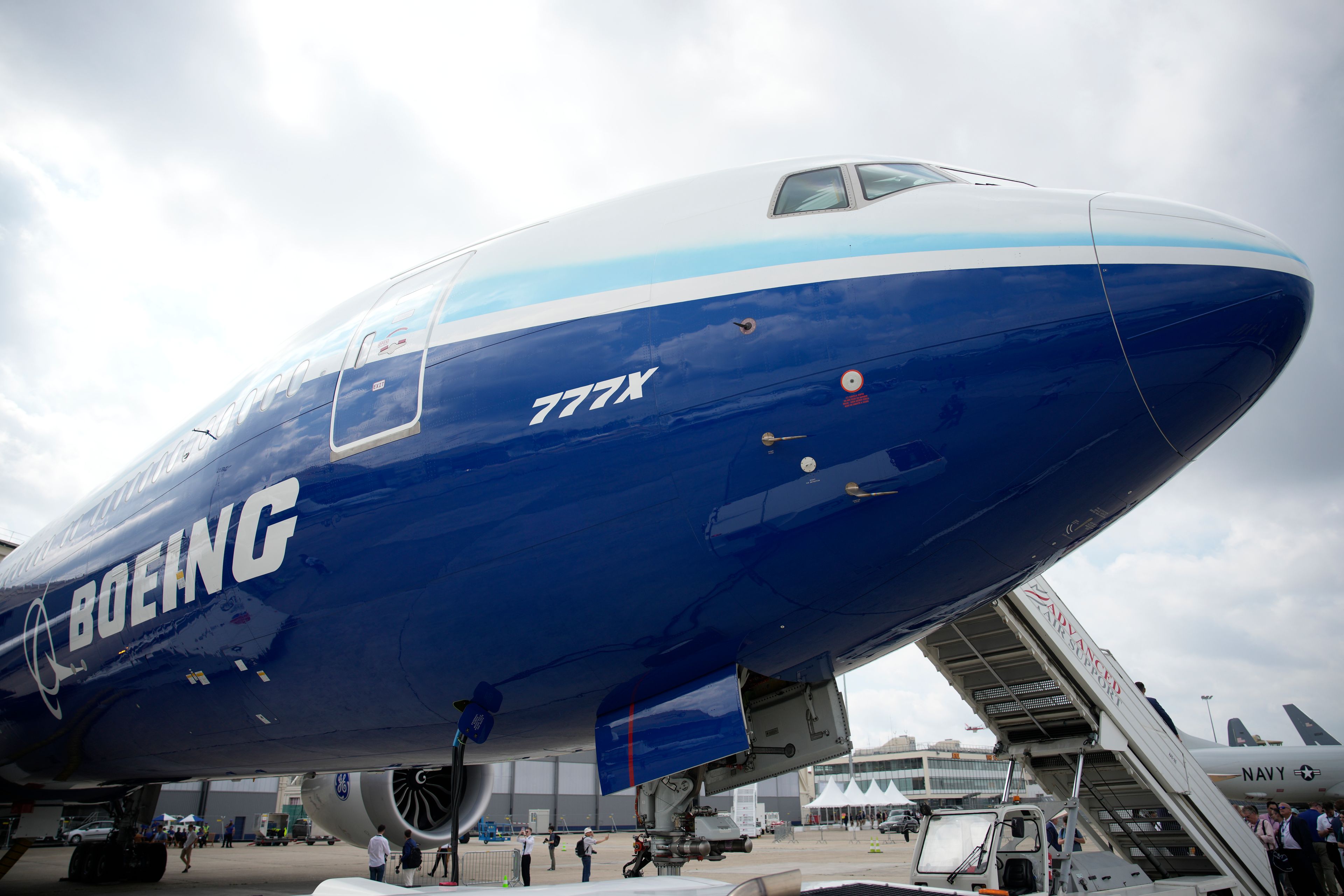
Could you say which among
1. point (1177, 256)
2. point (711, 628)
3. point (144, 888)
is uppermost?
point (1177, 256)

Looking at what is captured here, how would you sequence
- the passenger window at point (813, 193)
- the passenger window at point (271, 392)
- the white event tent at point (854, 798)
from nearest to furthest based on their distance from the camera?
the passenger window at point (813, 193), the passenger window at point (271, 392), the white event tent at point (854, 798)

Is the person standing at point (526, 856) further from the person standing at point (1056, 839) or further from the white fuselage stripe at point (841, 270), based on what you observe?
the white fuselage stripe at point (841, 270)

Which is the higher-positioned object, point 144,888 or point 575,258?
point 575,258

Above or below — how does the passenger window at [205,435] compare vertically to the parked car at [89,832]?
above

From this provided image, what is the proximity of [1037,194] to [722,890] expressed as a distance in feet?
10.6

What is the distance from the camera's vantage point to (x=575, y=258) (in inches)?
176

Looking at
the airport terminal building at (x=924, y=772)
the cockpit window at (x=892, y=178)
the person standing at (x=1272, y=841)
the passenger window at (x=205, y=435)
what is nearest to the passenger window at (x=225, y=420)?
the passenger window at (x=205, y=435)

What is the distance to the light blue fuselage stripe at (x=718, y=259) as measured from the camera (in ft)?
11.6

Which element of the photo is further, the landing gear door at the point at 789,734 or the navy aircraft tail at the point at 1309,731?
the navy aircraft tail at the point at 1309,731

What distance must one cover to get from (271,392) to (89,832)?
33132 millimetres

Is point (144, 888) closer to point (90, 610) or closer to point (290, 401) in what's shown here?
point (90, 610)

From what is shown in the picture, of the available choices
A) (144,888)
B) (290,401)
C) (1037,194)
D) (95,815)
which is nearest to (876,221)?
(1037,194)

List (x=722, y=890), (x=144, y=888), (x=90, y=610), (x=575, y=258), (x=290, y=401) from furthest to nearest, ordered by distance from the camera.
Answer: (x=144, y=888) < (x=90, y=610) < (x=290, y=401) < (x=575, y=258) < (x=722, y=890)

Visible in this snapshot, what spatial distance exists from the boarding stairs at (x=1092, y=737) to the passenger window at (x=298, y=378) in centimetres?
678
